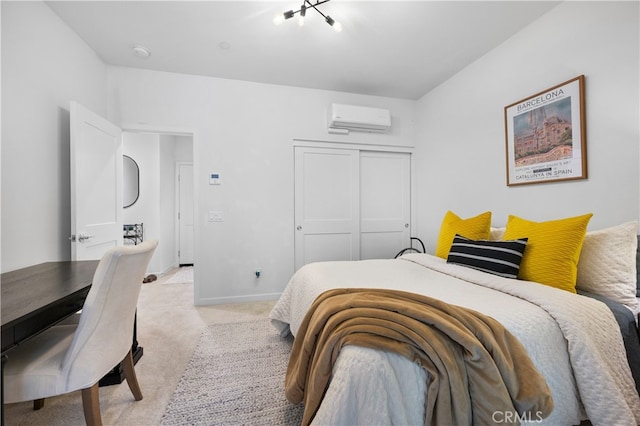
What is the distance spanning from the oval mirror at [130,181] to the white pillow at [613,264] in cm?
546

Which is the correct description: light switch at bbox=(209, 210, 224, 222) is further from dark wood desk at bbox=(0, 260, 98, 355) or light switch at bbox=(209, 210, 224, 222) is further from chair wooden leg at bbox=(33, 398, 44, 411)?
chair wooden leg at bbox=(33, 398, 44, 411)

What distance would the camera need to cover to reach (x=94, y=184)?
2395mm

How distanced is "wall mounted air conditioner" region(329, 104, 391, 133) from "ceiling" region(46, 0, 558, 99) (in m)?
0.33

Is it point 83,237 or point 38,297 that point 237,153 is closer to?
point 83,237

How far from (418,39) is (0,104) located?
312cm

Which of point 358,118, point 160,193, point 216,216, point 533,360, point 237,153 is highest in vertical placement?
point 358,118

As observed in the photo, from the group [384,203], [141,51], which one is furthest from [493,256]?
[141,51]

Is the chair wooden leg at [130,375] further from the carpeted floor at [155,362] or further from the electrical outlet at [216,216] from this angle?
the electrical outlet at [216,216]

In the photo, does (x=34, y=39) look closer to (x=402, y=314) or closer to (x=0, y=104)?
(x=0, y=104)

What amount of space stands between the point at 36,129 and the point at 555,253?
3549 mm

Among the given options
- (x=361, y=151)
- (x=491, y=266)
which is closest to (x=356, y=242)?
(x=361, y=151)

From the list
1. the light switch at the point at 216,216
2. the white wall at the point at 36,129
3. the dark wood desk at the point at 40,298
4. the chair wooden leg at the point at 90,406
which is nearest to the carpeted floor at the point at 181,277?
the light switch at the point at 216,216

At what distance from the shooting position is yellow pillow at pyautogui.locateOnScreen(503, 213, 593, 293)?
1.55 metres

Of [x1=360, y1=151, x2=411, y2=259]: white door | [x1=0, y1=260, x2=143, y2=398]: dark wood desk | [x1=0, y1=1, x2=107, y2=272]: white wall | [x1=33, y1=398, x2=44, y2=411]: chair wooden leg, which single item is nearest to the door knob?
[x1=0, y1=1, x2=107, y2=272]: white wall
